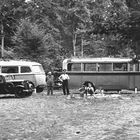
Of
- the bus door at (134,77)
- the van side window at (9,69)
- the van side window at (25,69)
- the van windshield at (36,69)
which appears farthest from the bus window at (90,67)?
the van side window at (9,69)

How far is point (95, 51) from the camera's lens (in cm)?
6366

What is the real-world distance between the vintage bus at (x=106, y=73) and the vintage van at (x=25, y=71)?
2080mm

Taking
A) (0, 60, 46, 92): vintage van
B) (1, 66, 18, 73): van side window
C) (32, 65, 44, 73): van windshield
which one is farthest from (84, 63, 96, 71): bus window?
(1, 66, 18, 73): van side window

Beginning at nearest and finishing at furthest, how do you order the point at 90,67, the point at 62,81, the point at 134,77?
the point at 62,81, the point at 134,77, the point at 90,67

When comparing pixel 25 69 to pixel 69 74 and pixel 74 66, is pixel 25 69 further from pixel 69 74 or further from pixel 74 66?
pixel 74 66

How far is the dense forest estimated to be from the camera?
17516mm

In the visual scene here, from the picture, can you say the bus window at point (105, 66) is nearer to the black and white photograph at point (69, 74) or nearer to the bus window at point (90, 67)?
the black and white photograph at point (69, 74)

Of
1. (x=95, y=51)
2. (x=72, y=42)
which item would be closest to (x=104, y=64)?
(x=72, y=42)

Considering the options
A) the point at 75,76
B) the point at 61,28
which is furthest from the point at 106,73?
the point at 61,28

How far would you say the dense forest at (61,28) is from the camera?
17.5 meters

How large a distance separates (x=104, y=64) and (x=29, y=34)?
963 cm

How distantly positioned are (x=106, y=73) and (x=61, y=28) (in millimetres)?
27525

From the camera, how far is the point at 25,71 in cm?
2872

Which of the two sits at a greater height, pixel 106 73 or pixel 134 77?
pixel 106 73
